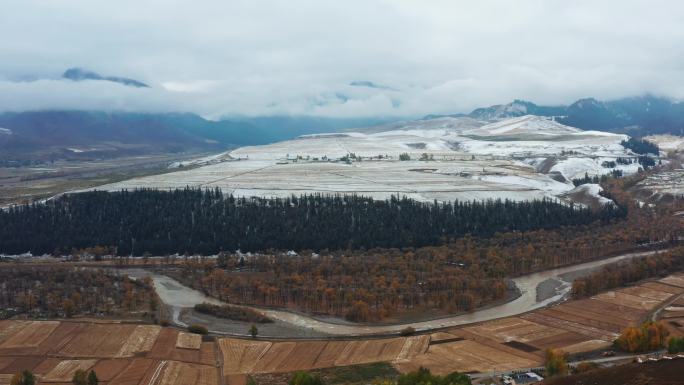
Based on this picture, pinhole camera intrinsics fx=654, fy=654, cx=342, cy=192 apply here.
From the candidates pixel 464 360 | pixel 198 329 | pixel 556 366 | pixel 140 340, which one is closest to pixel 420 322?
pixel 464 360

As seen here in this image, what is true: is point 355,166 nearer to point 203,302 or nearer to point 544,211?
point 544,211

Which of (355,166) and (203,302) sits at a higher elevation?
(355,166)

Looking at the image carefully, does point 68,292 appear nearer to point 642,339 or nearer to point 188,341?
point 188,341

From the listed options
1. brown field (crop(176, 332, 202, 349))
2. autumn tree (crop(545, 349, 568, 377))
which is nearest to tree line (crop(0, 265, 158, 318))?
brown field (crop(176, 332, 202, 349))

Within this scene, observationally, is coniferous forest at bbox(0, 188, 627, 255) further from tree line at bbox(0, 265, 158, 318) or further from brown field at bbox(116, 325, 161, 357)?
brown field at bbox(116, 325, 161, 357)

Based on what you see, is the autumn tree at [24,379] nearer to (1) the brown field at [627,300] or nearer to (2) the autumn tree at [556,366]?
(2) the autumn tree at [556,366]

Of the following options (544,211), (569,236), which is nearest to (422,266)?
(569,236)
